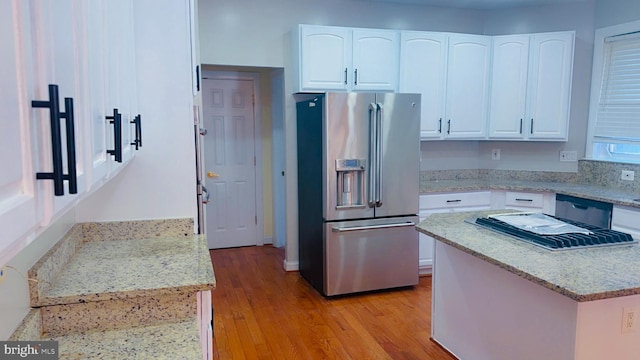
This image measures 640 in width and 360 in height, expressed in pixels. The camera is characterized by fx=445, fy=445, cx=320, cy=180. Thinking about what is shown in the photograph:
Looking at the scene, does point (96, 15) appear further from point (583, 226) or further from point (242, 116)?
point (242, 116)

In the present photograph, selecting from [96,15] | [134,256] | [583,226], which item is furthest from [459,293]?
[96,15]

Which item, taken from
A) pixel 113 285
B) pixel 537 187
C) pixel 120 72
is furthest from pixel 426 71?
pixel 113 285

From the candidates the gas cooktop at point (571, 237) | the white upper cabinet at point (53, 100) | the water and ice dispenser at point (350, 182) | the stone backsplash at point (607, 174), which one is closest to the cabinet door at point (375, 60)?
the water and ice dispenser at point (350, 182)

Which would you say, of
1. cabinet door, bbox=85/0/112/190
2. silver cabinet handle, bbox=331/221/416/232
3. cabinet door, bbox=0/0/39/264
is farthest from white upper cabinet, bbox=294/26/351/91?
cabinet door, bbox=0/0/39/264

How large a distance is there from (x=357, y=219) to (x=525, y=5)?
9.04 feet

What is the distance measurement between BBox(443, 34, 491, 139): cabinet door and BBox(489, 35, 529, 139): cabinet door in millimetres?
74

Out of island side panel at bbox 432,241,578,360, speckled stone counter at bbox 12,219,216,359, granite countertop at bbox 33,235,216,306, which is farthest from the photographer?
island side panel at bbox 432,241,578,360

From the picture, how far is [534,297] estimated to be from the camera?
204cm

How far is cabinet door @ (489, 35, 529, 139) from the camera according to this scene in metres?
4.20

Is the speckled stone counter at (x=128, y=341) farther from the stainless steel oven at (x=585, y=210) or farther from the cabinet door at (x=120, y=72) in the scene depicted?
the stainless steel oven at (x=585, y=210)

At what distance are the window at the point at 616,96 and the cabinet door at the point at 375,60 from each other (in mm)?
1908

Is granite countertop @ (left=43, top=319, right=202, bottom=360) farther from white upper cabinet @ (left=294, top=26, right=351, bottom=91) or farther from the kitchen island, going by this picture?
white upper cabinet @ (left=294, top=26, right=351, bottom=91)

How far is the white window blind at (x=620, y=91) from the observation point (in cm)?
382

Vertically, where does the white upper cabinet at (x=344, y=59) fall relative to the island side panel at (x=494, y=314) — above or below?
above
